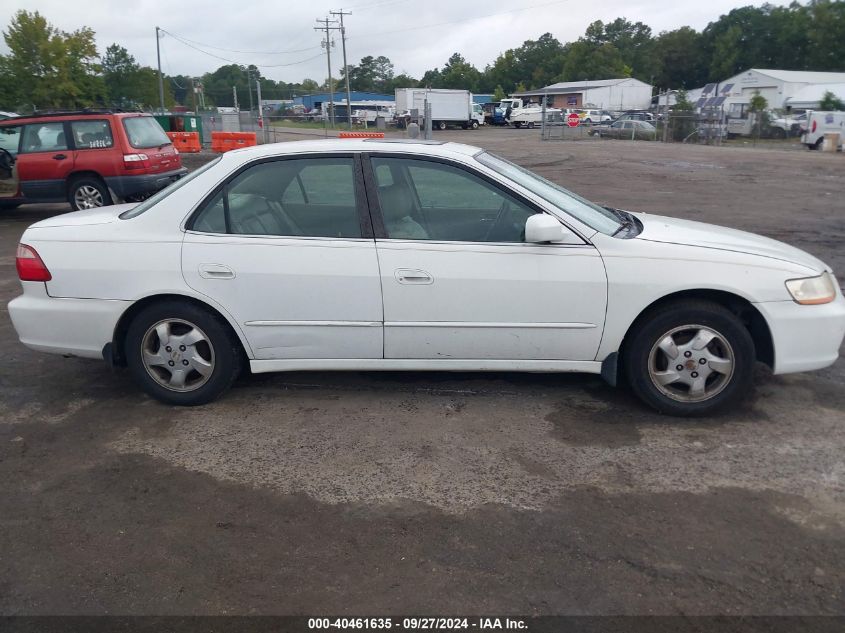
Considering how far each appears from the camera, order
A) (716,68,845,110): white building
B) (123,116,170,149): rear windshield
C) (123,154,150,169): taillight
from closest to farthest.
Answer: (123,154,150,169): taillight < (123,116,170,149): rear windshield < (716,68,845,110): white building

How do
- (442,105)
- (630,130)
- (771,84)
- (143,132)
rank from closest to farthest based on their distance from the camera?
(143,132) < (630,130) < (442,105) < (771,84)

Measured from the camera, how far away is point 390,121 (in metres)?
54.8

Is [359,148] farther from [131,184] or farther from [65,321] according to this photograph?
[131,184]

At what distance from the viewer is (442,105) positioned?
5144 centimetres

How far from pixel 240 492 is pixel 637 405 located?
95.7 inches

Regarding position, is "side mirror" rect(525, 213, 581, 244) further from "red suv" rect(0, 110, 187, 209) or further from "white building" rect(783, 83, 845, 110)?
"white building" rect(783, 83, 845, 110)

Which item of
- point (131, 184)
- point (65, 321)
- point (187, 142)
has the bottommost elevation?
point (65, 321)

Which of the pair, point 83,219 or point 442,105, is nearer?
point 83,219

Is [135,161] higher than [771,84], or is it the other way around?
[771,84]

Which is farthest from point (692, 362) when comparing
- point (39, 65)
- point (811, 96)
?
point (811, 96)

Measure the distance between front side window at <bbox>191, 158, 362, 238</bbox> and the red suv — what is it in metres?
8.39

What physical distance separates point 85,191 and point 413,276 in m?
9.73

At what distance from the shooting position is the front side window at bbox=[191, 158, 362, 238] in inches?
174

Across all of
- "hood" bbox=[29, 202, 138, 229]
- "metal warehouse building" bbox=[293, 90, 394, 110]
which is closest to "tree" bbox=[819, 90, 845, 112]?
"hood" bbox=[29, 202, 138, 229]
